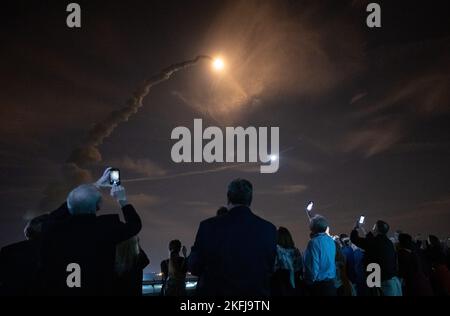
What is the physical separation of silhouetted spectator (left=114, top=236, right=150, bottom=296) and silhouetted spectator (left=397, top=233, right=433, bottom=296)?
16.7ft

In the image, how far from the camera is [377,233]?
830 cm

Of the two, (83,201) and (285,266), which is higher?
(83,201)

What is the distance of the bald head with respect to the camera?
439cm

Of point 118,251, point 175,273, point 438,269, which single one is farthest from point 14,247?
point 438,269

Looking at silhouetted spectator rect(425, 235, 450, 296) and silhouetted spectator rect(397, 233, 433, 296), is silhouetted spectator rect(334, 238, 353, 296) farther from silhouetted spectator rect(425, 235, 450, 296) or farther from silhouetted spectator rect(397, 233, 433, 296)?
silhouetted spectator rect(425, 235, 450, 296)

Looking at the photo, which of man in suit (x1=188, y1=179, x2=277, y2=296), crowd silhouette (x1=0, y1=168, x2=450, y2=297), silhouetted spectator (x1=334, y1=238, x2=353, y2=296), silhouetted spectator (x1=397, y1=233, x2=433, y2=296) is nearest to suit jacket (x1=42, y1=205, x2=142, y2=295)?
crowd silhouette (x1=0, y1=168, x2=450, y2=297)

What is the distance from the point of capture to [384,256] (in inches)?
319

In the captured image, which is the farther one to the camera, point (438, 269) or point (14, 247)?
point (438, 269)

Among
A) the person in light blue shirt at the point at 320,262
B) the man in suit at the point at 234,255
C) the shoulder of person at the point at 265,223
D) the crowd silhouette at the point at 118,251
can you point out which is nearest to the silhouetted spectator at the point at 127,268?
the crowd silhouette at the point at 118,251

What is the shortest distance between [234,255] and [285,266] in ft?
9.43

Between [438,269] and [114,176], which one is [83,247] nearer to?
[114,176]
